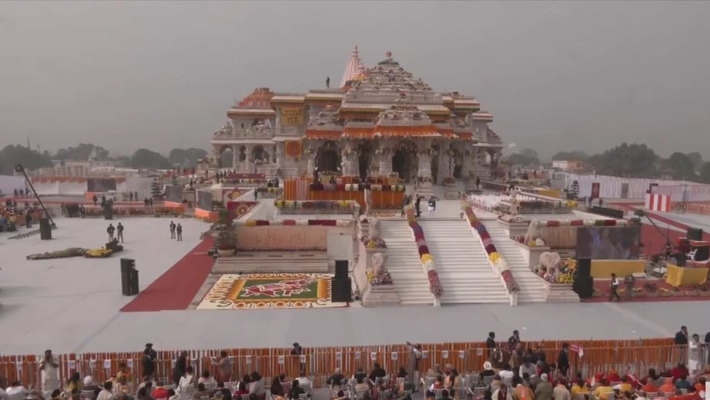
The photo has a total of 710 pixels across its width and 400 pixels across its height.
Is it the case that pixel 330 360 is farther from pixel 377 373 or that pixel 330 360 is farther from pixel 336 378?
pixel 377 373

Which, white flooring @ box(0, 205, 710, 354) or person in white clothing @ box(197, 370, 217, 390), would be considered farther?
white flooring @ box(0, 205, 710, 354)

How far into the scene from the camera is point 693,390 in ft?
29.8

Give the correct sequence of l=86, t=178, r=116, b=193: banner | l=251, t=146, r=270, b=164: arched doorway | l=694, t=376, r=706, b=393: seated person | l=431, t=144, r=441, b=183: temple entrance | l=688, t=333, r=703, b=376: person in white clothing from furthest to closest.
A: l=251, t=146, r=270, b=164: arched doorway
l=86, t=178, r=116, b=193: banner
l=431, t=144, r=441, b=183: temple entrance
l=688, t=333, r=703, b=376: person in white clothing
l=694, t=376, r=706, b=393: seated person

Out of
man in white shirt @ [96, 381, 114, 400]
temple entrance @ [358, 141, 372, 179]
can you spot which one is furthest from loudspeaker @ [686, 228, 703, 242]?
man in white shirt @ [96, 381, 114, 400]

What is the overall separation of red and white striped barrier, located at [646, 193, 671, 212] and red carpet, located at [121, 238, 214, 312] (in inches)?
1503

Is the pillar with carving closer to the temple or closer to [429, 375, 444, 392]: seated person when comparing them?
the temple

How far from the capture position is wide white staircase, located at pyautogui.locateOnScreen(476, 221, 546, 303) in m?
16.2

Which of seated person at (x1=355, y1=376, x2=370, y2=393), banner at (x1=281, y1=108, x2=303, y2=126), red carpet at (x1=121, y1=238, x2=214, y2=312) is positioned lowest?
red carpet at (x1=121, y1=238, x2=214, y2=312)

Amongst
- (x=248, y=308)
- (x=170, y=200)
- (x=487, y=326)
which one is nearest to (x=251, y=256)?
(x=248, y=308)

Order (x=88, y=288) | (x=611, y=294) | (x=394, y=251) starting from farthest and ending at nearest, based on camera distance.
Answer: (x=394, y=251) → (x=88, y=288) → (x=611, y=294)

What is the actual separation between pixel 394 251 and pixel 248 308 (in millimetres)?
6096

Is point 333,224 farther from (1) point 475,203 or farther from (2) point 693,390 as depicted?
(2) point 693,390

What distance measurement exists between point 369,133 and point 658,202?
88.1ft

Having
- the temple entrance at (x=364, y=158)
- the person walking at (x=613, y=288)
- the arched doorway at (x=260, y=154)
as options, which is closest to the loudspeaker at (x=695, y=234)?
the person walking at (x=613, y=288)
